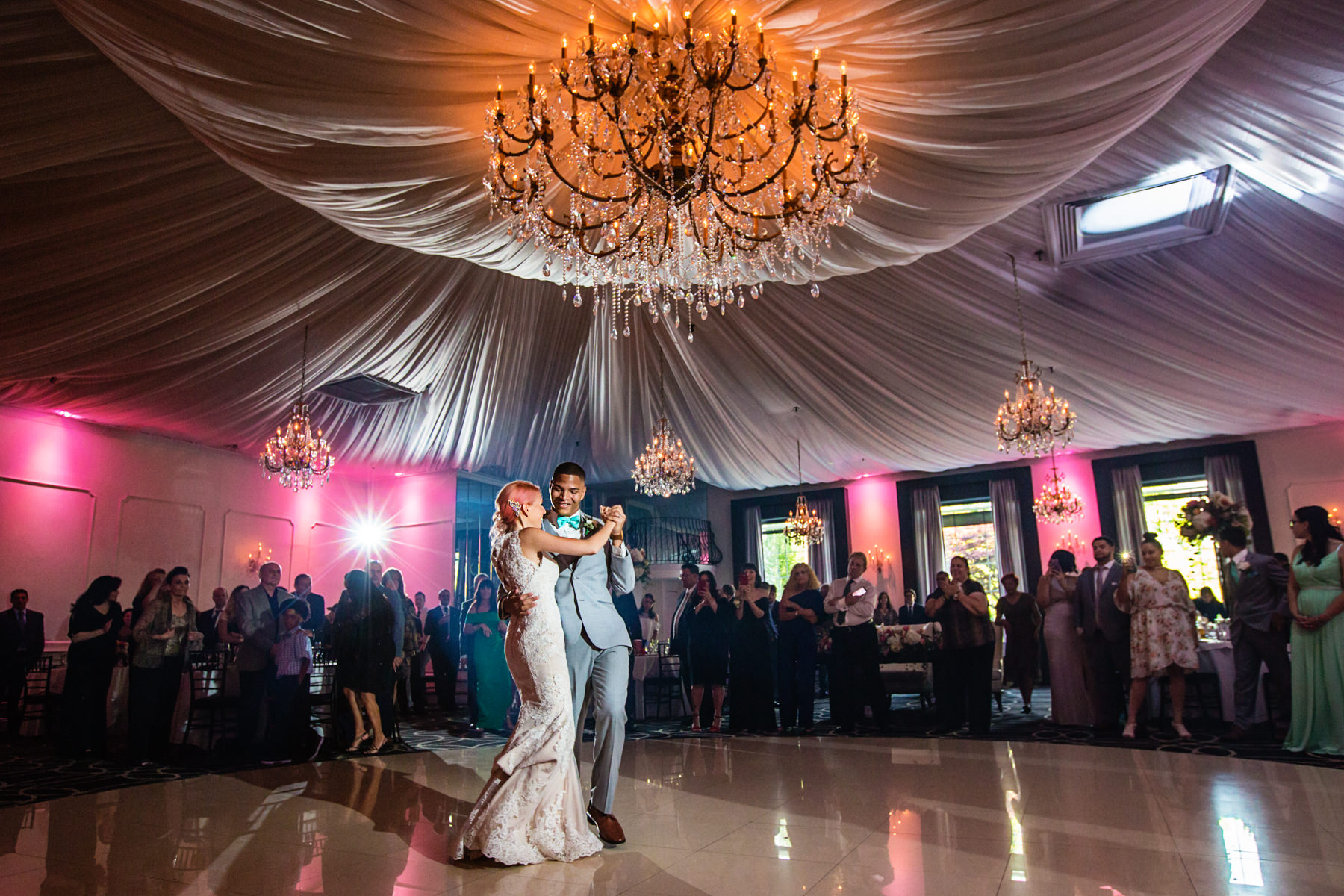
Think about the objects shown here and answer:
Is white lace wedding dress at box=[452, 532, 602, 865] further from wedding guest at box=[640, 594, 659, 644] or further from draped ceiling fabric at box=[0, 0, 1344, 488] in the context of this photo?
wedding guest at box=[640, 594, 659, 644]

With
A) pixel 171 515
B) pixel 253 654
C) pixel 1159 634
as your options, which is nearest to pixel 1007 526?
pixel 1159 634

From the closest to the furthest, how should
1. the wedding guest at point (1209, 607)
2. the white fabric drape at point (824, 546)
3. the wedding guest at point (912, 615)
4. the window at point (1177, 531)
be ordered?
the wedding guest at point (1209, 607), the wedding guest at point (912, 615), the window at point (1177, 531), the white fabric drape at point (824, 546)

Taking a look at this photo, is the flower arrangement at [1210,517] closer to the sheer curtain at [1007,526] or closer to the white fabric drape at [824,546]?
the sheer curtain at [1007,526]

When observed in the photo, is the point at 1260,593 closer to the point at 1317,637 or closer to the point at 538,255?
the point at 1317,637

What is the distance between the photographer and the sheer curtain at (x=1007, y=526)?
509 inches

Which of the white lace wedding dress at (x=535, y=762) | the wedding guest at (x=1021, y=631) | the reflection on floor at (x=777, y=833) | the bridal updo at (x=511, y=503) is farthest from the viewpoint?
the wedding guest at (x=1021, y=631)

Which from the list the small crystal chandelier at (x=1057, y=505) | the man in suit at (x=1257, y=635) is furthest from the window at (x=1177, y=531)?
the man in suit at (x=1257, y=635)

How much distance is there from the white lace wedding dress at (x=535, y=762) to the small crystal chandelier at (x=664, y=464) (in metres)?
6.33

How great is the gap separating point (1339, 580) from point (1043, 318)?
338 centimetres

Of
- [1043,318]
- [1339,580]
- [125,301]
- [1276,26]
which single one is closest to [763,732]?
[1339,580]

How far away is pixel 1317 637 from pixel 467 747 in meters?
5.80

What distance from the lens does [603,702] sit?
10.7 ft

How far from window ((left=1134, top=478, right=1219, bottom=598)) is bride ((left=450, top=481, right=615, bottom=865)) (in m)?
11.5

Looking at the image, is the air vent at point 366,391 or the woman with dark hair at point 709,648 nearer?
the woman with dark hair at point 709,648
